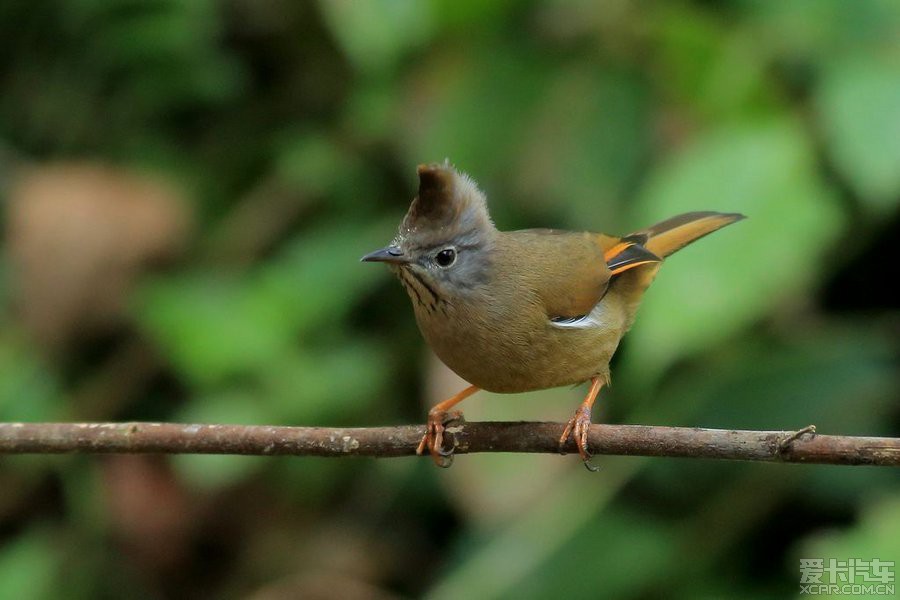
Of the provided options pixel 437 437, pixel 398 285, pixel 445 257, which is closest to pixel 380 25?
pixel 398 285

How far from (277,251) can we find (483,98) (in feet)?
3.97

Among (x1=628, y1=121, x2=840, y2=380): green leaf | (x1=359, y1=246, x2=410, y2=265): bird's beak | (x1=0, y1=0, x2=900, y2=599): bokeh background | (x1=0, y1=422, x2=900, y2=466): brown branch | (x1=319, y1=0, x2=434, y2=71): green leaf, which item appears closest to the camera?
(x1=0, y1=422, x2=900, y2=466): brown branch

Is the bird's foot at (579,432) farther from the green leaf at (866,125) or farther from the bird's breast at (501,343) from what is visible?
the green leaf at (866,125)

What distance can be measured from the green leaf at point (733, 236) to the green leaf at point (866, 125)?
0.15 m

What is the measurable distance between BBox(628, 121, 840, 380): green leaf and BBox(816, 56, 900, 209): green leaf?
0.15m

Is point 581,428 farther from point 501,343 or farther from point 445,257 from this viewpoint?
point 445,257

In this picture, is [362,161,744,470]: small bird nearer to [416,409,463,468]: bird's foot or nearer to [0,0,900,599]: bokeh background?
[416,409,463,468]: bird's foot

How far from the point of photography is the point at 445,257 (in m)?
3.14

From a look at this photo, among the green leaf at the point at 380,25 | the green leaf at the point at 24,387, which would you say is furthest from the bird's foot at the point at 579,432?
the green leaf at the point at 24,387

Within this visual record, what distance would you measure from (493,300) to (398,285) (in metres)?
1.65

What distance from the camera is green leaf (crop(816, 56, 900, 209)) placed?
11.9ft

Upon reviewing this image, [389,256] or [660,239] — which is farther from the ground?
[389,256]

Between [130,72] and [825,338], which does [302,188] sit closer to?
[130,72]

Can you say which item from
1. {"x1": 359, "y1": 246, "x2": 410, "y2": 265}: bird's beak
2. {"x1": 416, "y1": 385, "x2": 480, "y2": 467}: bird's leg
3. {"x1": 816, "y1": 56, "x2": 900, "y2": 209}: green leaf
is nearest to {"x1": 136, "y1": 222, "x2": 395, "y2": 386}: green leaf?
{"x1": 416, "y1": 385, "x2": 480, "y2": 467}: bird's leg
